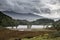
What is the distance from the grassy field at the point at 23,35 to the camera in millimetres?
3951

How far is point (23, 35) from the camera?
3.98 meters

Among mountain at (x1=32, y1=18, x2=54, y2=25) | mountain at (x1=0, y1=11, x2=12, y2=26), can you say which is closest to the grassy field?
mountain at (x1=0, y1=11, x2=12, y2=26)

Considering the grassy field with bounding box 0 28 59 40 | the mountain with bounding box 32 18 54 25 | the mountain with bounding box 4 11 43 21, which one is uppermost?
the mountain with bounding box 4 11 43 21

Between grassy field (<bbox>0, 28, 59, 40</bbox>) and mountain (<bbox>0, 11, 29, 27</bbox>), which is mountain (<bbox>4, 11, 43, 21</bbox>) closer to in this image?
mountain (<bbox>0, 11, 29, 27</bbox>)

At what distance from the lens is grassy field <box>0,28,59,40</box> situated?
3.95m

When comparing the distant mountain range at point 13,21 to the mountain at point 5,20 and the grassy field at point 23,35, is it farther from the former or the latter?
the grassy field at point 23,35

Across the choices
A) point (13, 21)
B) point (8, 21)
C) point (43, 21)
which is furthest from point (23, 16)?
point (43, 21)

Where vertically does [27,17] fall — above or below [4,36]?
above

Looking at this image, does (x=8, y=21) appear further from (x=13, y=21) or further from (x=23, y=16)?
(x=23, y=16)

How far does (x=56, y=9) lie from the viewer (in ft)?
13.6

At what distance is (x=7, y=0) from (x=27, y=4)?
51 cm

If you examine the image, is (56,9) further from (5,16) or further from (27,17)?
(5,16)

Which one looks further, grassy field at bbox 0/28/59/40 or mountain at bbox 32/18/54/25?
mountain at bbox 32/18/54/25

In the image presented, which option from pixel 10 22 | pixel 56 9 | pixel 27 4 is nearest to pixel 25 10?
pixel 27 4
